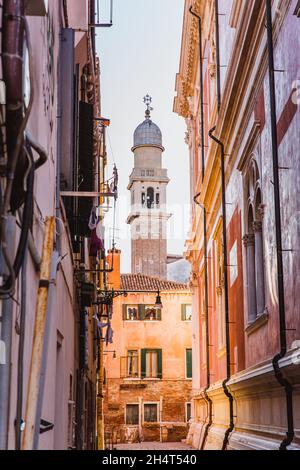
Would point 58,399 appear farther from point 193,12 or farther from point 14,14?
point 193,12

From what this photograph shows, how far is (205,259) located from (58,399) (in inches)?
563

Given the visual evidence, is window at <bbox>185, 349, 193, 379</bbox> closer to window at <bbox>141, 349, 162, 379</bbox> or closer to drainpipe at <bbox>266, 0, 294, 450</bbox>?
window at <bbox>141, 349, 162, 379</bbox>

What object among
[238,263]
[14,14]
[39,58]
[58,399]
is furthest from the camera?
[238,263]

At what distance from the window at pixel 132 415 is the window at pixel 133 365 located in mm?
1684

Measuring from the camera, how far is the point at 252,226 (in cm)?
1312

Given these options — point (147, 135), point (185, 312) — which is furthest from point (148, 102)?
point (185, 312)

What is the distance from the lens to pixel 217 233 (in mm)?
19375

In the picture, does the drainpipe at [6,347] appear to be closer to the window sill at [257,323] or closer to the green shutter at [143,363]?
the window sill at [257,323]

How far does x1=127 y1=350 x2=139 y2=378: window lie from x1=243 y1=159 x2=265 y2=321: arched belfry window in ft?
105

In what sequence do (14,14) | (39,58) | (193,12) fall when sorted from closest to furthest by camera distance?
1. (14,14)
2. (39,58)
3. (193,12)

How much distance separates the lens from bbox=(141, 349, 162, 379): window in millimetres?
44844

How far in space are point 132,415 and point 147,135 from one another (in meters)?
50.1
